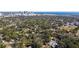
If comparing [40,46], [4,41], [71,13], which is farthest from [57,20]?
[4,41]

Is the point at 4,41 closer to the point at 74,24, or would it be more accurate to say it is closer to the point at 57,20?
the point at 57,20

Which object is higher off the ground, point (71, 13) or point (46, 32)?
point (71, 13)
